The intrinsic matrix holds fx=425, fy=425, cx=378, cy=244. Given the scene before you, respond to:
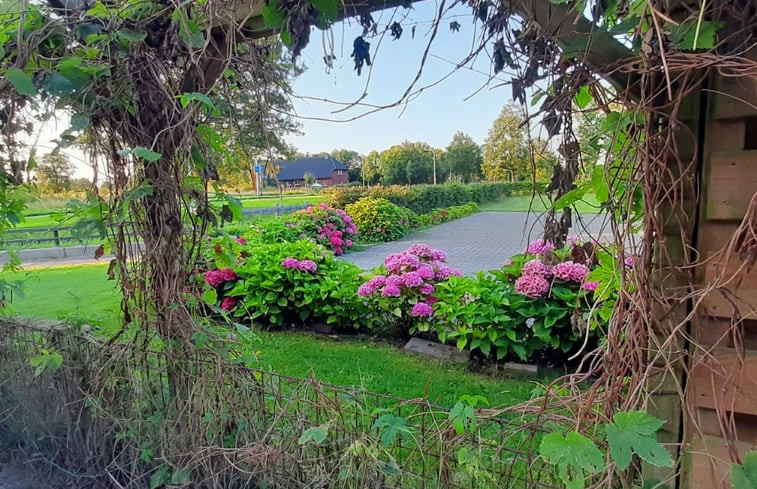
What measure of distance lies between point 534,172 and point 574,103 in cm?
20

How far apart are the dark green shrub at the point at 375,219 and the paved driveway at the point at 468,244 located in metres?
0.37

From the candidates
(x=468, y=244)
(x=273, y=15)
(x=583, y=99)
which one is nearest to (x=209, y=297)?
(x=273, y=15)

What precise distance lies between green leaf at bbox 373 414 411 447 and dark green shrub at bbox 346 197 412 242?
9427 millimetres

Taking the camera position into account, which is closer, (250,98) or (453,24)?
(453,24)

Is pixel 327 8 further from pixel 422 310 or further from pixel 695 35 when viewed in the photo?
pixel 422 310

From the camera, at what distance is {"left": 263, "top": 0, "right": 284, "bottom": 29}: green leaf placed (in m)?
1.25

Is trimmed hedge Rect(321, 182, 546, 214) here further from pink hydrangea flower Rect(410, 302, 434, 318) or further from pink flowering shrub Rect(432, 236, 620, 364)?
pink flowering shrub Rect(432, 236, 620, 364)

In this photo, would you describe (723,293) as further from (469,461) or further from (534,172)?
(469,461)

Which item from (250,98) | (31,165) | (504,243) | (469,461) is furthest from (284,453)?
(504,243)

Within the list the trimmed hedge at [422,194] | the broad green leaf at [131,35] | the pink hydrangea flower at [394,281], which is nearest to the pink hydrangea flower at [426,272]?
the pink hydrangea flower at [394,281]

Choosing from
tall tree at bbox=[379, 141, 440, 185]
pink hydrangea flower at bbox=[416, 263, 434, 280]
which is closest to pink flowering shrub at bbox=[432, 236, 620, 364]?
pink hydrangea flower at bbox=[416, 263, 434, 280]

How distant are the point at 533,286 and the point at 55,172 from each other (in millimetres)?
2681

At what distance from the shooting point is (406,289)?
351 cm

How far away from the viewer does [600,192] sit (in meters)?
1.19
